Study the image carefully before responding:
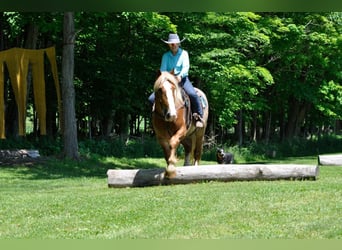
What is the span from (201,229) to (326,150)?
1225 inches

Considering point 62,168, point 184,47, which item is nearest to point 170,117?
point 62,168

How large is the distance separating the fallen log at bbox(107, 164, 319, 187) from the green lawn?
0.26 metres

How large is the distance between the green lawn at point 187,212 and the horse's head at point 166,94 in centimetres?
120

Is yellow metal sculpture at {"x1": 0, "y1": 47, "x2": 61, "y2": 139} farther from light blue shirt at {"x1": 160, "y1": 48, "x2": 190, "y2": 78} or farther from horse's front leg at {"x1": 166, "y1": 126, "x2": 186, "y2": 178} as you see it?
horse's front leg at {"x1": 166, "y1": 126, "x2": 186, "y2": 178}

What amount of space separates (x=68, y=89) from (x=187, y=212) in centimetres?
1303

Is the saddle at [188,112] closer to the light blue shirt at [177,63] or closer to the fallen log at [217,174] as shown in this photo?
the light blue shirt at [177,63]

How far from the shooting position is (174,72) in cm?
1043

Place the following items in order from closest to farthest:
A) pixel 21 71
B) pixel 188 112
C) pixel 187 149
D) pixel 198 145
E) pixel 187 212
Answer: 1. pixel 187 212
2. pixel 188 112
3. pixel 187 149
4. pixel 198 145
5. pixel 21 71

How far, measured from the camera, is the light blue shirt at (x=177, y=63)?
10477 mm

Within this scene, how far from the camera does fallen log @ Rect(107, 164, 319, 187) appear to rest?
10.4 meters

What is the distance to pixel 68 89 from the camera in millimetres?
19766

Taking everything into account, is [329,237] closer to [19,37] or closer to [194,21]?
[194,21]

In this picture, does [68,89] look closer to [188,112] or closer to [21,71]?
[21,71]

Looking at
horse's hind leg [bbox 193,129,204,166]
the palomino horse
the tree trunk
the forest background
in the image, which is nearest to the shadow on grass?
the tree trunk
